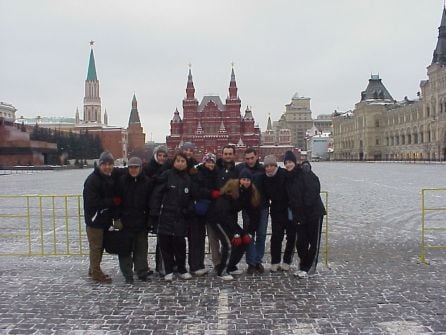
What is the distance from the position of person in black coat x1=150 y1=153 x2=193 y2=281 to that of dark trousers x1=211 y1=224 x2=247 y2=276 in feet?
1.58

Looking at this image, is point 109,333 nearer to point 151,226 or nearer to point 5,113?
point 151,226

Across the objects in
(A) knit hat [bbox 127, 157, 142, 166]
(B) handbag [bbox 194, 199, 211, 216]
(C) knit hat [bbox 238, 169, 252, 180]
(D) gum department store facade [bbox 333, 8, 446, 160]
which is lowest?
(B) handbag [bbox 194, 199, 211, 216]

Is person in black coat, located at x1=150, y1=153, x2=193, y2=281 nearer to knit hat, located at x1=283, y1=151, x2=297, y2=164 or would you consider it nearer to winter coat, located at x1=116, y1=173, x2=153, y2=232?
winter coat, located at x1=116, y1=173, x2=153, y2=232

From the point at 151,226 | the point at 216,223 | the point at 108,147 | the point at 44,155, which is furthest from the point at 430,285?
the point at 108,147

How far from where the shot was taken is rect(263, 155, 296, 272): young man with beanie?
696cm

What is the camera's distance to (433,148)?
238 feet

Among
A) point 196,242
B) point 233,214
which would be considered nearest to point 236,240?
point 233,214

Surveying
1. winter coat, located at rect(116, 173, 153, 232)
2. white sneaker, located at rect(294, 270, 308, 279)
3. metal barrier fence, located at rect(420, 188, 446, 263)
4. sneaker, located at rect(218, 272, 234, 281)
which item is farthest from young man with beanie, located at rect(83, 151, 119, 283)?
metal barrier fence, located at rect(420, 188, 446, 263)

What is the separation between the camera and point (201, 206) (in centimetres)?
677

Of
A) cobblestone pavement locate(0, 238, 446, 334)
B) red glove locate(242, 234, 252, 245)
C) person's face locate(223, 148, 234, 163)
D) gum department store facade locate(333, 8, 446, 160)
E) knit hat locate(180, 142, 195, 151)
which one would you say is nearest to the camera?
cobblestone pavement locate(0, 238, 446, 334)

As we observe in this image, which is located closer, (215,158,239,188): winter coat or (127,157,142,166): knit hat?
(127,157,142,166): knit hat

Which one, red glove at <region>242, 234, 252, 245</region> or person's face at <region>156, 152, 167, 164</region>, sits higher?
person's face at <region>156, 152, 167, 164</region>

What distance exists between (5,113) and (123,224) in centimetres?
11718

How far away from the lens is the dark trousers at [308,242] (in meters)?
6.93
